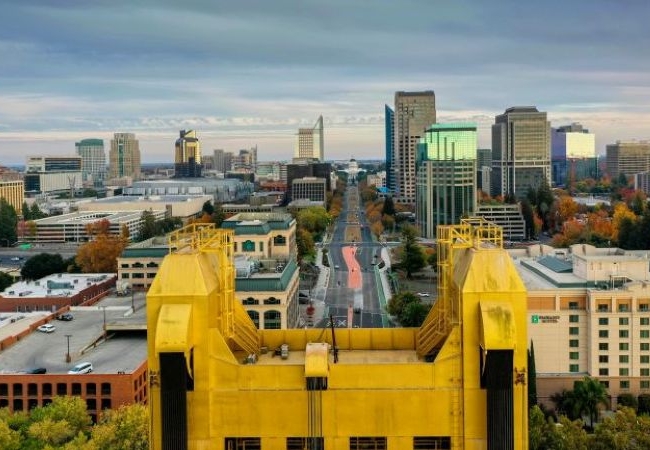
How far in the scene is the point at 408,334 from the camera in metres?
11.2

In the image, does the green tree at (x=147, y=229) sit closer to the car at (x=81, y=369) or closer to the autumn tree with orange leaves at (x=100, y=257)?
the autumn tree with orange leaves at (x=100, y=257)

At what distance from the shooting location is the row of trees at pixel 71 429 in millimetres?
25297

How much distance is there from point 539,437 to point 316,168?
170m

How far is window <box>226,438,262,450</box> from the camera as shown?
29.7 ft

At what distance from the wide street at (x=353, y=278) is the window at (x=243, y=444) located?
3504 centimetres

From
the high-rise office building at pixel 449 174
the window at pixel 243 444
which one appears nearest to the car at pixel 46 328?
the window at pixel 243 444

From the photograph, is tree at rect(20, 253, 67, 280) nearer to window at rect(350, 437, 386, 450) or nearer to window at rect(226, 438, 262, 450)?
window at rect(226, 438, 262, 450)

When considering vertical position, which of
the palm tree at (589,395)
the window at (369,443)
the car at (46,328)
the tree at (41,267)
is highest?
the window at (369,443)

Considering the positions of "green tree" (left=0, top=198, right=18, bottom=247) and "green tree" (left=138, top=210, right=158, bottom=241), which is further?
"green tree" (left=0, top=198, right=18, bottom=247)

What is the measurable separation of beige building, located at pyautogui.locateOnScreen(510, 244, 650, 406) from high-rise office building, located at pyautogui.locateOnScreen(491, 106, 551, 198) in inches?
4122

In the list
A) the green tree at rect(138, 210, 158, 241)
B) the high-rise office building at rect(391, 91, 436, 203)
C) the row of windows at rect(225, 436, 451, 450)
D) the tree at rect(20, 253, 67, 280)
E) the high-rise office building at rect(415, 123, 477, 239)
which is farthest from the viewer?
the high-rise office building at rect(391, 91, 436, 203)

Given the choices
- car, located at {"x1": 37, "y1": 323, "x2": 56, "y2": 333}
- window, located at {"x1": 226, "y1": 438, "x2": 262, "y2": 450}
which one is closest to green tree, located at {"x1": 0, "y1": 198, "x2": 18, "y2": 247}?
car, located at {"x1": 37, "y1": 323, "x2": 56, "y2": 333}

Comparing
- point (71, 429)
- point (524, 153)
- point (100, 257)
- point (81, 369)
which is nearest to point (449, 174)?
point (100, 257)

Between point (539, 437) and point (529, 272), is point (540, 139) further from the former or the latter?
point (539, 437)
